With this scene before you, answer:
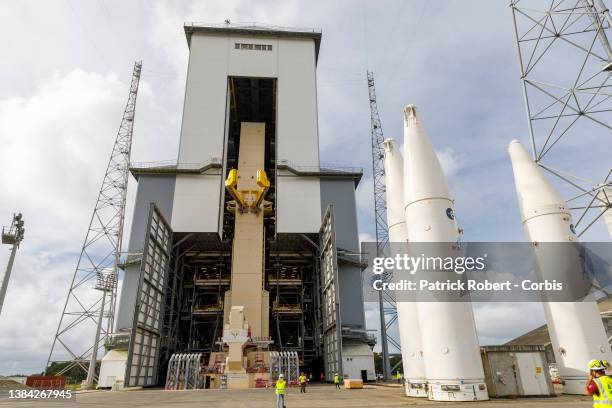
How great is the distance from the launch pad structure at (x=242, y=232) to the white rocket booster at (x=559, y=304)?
14981mm

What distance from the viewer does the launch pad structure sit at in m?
30.9

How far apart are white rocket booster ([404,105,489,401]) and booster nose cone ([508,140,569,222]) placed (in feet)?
16.0

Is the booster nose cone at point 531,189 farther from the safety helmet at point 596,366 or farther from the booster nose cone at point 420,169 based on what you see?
the safety helmet at point 596,366

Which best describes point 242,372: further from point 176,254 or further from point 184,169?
point 184,169

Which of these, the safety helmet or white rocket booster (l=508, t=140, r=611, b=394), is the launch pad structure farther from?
the safety helmet

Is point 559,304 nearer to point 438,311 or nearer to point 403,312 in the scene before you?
point 438,311

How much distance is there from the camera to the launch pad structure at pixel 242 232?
30.9 metres

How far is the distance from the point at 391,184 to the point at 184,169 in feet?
73.6

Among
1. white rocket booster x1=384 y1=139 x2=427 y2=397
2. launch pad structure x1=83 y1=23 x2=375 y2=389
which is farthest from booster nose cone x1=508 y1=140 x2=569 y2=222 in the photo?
launch pad structure x1=83 y1=23 x2=375 y2=389

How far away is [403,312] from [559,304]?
6.96 metres

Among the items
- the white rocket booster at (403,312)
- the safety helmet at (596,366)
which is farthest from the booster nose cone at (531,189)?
the safety helmet at (596,366)

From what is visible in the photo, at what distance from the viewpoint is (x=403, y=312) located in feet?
63.7

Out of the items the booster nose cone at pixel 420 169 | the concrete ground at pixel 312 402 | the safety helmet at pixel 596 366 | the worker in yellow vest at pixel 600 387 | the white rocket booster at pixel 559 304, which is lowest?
the concrete ground at pixel 312 402

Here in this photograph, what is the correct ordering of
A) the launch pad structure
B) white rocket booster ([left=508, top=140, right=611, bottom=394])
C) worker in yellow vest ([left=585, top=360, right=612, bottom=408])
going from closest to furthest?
1. worker in yellow vest ([left=585, top=360, right=612, bottom=408])
2. white rocket booster ([left=508, top=140, right=611, bottom=394])
3. the launch pad structure
